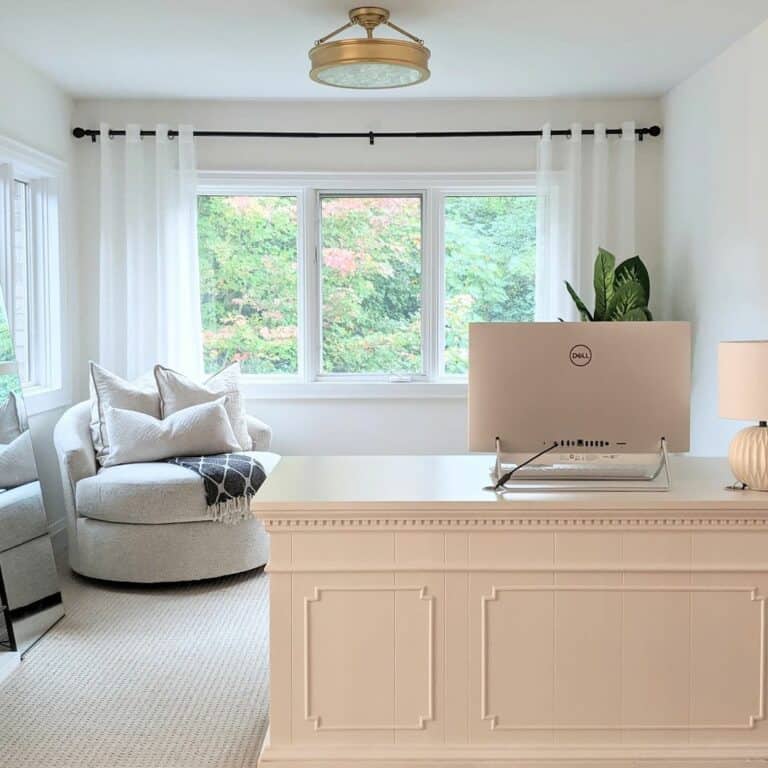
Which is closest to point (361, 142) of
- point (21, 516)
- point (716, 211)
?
point (716, 211)

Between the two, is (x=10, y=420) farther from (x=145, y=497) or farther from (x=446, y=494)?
(x=446, y=494)

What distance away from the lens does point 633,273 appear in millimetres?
5023

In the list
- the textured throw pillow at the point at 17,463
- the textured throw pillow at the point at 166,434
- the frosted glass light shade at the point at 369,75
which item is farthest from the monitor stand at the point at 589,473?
the textured throw pillow at the point at 166,434

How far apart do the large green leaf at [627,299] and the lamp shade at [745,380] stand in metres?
2.38

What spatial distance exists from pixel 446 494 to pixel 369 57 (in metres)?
1.98

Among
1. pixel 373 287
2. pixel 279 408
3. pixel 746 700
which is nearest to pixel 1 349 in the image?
pixel 279 408

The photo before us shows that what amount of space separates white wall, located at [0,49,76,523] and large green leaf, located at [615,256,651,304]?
3014 mm

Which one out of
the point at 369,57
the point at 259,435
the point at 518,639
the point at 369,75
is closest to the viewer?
the point at 518,639

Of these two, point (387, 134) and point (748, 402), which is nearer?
point (748, 402)

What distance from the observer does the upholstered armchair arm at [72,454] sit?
439cm

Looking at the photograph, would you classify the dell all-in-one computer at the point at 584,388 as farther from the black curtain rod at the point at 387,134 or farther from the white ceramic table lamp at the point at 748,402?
the black curtain rod at the point at 387,134

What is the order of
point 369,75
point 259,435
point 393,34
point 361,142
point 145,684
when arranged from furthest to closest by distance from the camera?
point 361,142
point 259,435
point 393,34
point 369,75
point 145,684

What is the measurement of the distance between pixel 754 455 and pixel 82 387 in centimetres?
406

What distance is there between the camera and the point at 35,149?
187 inches
